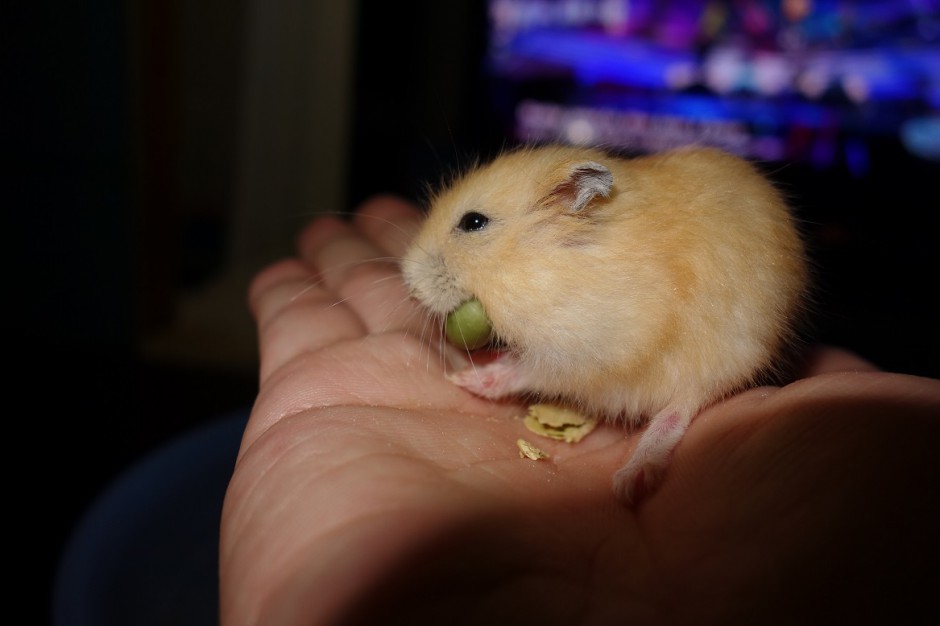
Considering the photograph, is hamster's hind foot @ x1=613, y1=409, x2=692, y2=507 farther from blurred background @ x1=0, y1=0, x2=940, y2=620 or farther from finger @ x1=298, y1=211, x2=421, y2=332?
blurred background @ x1=0, y1=0, x2=940, y2=620

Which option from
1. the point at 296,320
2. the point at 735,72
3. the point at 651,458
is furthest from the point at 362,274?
the point at 735,72

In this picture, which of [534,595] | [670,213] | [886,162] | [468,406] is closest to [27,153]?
[468,406]

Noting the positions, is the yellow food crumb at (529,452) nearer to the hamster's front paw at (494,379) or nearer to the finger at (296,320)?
the hamster's front paw at (494,379)

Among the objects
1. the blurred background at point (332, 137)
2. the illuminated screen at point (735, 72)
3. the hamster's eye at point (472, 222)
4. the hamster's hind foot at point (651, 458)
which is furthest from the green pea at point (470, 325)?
the illuminated screen at point (735, 72)

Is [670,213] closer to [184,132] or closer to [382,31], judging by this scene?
[382,31]

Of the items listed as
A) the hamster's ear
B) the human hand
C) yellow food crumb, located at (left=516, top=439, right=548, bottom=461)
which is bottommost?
yellow food crumb, located at (left=516, top=439, right=548, bottom=461)

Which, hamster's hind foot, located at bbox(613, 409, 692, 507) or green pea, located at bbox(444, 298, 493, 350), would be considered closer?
hamster's hind foot, located at bbox(613, 409, 692, 507)

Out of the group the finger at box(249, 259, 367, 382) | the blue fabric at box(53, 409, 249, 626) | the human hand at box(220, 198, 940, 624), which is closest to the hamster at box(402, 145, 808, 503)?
the human hand at box(220, 198, 940, 624)
